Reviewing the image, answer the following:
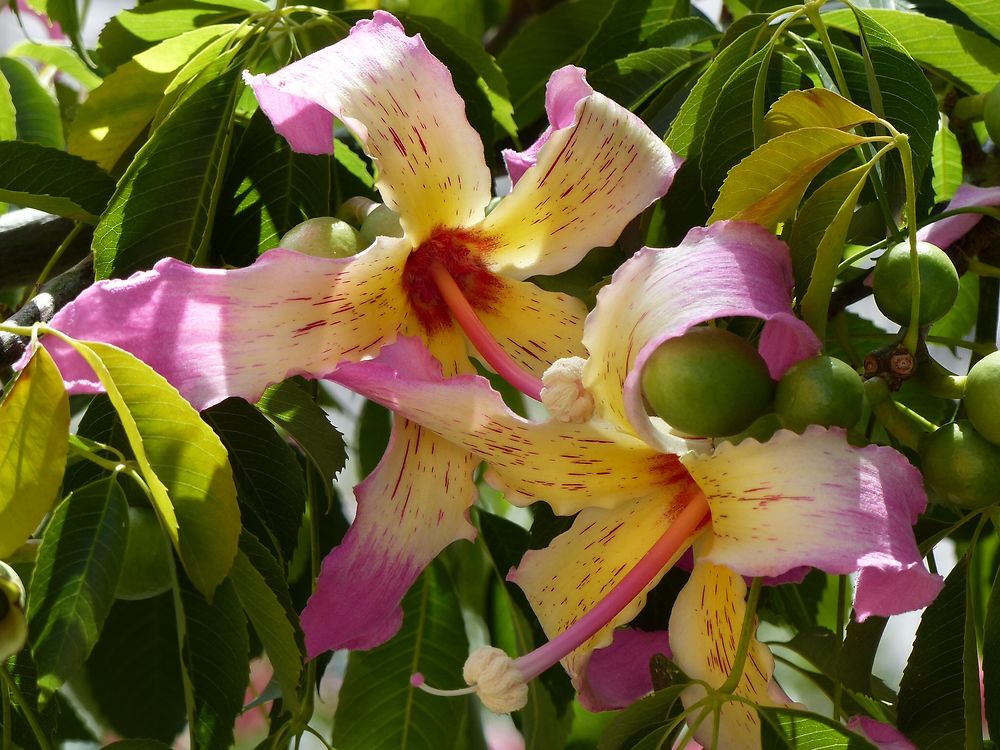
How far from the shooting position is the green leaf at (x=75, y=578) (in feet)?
2.19

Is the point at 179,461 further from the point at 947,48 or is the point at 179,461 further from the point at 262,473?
the point at 947,48

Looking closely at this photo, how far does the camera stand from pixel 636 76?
1.00 m

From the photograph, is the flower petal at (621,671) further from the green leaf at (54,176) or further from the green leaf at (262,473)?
the green leaf at (54,176)

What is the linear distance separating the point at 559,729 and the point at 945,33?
2.12 feet

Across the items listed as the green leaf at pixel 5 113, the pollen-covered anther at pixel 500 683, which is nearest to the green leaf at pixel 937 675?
the pollen-covered anther at pixel 500 683

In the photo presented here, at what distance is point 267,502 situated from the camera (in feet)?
2.86

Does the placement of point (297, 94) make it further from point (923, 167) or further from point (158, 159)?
point (923, 167)

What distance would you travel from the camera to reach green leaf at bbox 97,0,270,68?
1.10 m

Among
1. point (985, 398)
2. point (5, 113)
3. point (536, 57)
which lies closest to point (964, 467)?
point (985, 398)

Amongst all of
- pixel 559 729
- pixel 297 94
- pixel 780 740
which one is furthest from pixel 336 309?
pixel 559 729

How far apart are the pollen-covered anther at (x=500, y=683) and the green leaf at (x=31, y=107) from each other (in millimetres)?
847

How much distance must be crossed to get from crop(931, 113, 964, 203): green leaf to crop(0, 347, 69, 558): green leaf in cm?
80

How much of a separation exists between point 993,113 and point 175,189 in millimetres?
592

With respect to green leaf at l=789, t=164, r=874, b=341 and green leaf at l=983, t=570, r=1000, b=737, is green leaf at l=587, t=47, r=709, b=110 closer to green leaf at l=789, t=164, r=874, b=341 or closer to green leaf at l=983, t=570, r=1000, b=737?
green leaf at l=789, t=164, r=874, b=341
